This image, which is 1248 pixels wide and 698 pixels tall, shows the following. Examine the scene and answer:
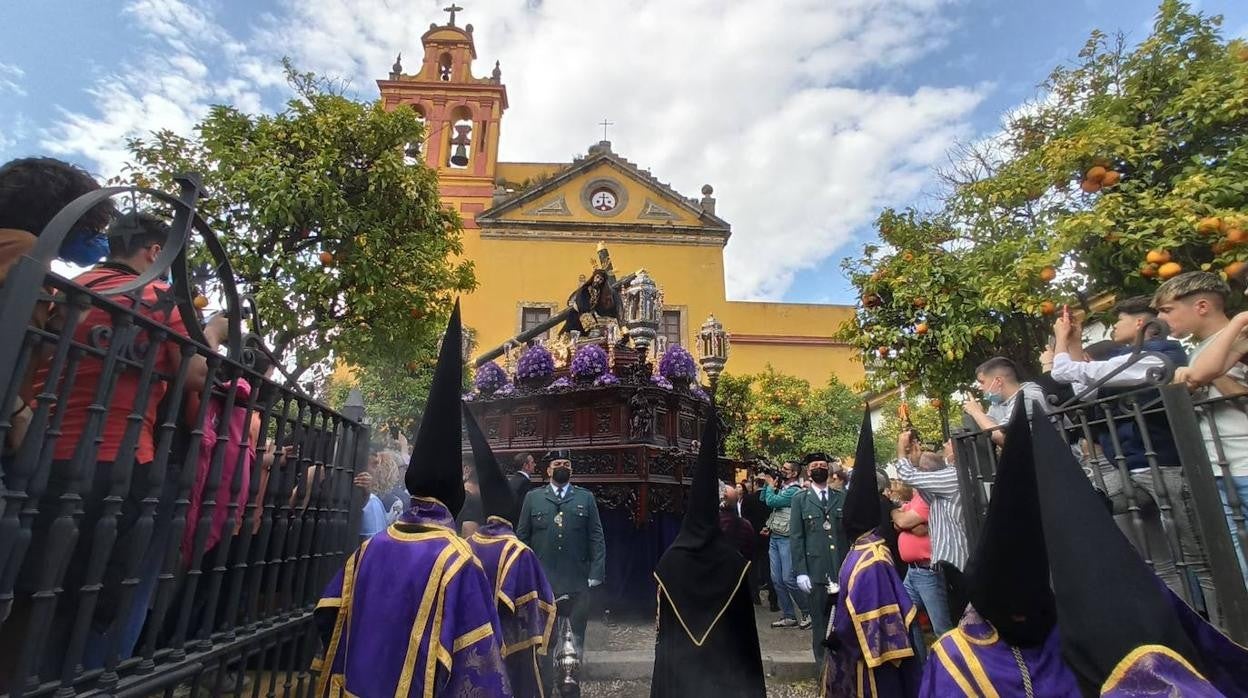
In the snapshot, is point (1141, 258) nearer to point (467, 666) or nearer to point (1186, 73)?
point (1186, 73)

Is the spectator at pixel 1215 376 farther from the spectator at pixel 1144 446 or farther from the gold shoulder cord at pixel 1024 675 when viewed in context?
the gold shoulder cord at pixel 1024 675

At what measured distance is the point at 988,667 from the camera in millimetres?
2383

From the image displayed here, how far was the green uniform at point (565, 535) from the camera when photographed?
6262 mm

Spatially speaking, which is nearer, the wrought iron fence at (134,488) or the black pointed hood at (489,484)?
the wrought iron fence at (134,488)

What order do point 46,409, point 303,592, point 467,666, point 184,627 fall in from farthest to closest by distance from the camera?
point 303,592 < point 467,666 < point 184,627 < point 46,409

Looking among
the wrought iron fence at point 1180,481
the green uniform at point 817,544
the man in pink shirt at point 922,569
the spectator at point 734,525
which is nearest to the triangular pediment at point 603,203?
the spectator at point 734,525

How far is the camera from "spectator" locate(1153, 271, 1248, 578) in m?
2.93

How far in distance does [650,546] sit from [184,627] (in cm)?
655

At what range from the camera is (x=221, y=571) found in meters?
2.53

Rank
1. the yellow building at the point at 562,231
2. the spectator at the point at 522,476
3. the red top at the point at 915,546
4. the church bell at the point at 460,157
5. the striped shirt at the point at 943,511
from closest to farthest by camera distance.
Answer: the striped shirt at the point at 943,511
the red top at the point at 915,546
the spectator at the point at 522,476
the yellow building at the point at 562,231
the church bell at the point at 460,157

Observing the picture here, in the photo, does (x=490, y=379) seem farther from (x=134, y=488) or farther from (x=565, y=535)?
(x=134, y=488)

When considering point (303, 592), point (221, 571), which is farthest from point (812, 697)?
point (221, 571)

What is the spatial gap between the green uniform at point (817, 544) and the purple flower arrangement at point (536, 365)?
410 centimetres

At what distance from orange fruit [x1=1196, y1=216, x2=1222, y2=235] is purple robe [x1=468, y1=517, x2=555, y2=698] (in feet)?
21.5
